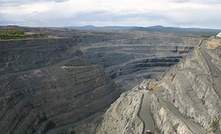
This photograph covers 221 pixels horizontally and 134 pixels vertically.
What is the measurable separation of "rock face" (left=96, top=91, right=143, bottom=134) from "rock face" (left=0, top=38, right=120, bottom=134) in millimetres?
11966

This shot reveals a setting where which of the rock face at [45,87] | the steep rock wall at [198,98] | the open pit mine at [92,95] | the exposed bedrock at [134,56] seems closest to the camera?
the steep rock wall at [198,98]

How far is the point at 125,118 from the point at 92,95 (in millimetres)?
22065

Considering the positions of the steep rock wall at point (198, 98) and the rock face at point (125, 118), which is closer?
the steep rock wall at point (198, 98)

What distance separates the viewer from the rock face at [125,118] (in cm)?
2666

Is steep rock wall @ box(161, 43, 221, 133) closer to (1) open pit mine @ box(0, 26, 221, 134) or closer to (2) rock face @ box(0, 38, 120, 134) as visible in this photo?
(1) open pit mine @ box(0, 26, 221, 134)

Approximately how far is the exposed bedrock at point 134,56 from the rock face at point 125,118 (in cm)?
4079

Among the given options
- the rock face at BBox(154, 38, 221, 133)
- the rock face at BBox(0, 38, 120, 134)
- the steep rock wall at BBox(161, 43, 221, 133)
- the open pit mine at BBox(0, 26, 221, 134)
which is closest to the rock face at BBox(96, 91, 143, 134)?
the open pit mine at BBox(0, 26, 221, 134)

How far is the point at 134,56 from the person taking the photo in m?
101

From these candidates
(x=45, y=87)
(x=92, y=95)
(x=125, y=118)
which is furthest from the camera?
(x=92, y=95)

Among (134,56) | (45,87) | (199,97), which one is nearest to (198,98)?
(199,97)

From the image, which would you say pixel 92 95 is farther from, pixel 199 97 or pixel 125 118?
pixel 199 97

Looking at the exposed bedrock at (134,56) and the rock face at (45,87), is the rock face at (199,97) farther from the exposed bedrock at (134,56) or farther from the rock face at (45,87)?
the exposed bedrock at (134,56)

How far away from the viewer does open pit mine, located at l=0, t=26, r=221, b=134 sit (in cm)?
2455

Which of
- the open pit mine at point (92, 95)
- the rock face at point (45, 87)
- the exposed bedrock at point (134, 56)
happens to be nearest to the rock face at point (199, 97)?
the open pit mine at point (92, 95)
